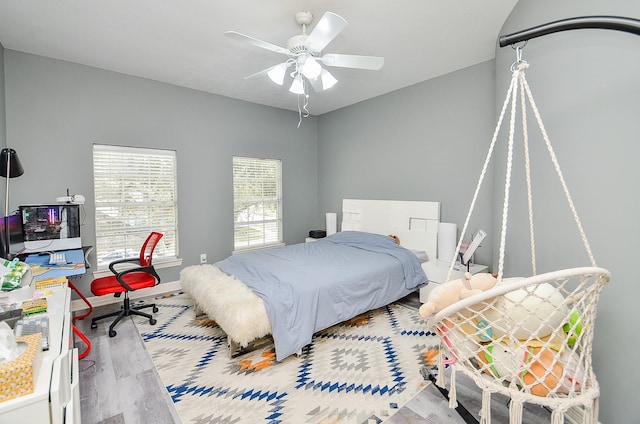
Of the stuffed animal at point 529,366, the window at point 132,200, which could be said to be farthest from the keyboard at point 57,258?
the stuffed animal at point 529,366

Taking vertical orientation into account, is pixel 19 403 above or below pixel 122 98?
below

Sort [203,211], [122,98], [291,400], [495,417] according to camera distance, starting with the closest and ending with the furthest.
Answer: [495,417], [291,400], [122,98], [203,211]

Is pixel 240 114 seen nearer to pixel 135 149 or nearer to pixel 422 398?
pixel 135 149

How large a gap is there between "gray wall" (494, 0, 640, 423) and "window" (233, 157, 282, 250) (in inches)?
150

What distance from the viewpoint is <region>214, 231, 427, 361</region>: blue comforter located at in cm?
230

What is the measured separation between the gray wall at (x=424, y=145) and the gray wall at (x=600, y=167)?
1.41 meters

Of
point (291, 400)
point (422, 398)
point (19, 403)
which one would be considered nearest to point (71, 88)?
point (19, 403)

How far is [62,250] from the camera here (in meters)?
2.81

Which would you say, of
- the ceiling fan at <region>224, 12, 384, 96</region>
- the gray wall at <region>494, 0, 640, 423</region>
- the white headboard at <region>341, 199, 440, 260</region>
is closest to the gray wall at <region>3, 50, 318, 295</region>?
the white headboard at <region>341, 199, 440, 260</region>

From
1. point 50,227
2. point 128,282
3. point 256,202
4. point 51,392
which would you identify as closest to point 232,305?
point 51,392

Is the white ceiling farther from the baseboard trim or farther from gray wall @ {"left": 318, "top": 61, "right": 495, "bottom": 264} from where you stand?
the baseboard trim

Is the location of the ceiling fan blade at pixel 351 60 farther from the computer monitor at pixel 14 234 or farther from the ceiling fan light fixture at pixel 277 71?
the computer monitor at pixel 14 234

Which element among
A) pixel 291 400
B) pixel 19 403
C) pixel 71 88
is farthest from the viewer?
pixel 71 88

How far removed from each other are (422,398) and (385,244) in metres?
1.97
